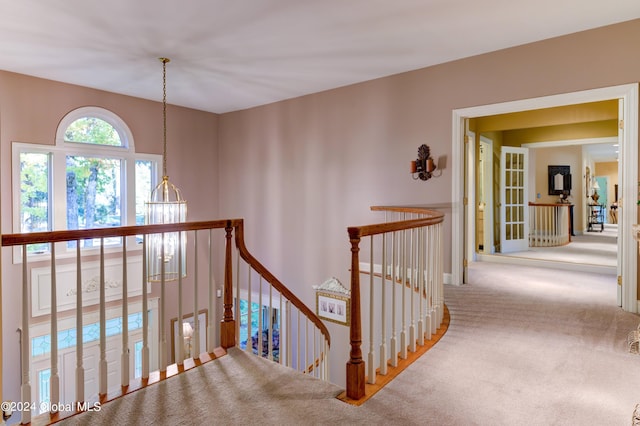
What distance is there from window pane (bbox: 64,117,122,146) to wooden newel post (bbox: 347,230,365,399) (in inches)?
209

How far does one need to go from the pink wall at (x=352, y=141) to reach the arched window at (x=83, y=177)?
5.72ft

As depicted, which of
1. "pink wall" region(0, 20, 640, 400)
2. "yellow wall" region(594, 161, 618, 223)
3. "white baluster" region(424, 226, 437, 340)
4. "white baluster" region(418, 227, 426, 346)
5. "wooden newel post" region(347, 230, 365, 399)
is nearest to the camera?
"wooden newel post" region(347, 230, 365, 399)

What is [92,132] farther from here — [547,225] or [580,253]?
[547,225]

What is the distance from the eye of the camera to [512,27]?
3648 mm

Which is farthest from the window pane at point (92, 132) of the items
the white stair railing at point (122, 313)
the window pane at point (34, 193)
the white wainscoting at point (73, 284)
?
the white wainscoting at point (73, 284)

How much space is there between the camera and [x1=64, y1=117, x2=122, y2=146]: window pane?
5.54 meters

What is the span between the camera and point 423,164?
4.78 m

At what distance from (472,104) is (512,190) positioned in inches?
125

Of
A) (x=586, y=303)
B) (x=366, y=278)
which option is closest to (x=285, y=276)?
(x=366, y=278)

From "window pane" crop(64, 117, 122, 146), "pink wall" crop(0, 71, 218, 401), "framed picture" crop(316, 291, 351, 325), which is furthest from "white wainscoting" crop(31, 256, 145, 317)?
"framed picture" crop(316, 291, 351, 325)

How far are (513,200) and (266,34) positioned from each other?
5501 mm

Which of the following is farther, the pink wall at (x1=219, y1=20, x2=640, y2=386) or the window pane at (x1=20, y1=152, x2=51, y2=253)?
the window pane at (x1=20, y1=152, x2=51, y2=253)

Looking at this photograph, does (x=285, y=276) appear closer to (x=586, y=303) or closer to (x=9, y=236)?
(x=586, y=303)

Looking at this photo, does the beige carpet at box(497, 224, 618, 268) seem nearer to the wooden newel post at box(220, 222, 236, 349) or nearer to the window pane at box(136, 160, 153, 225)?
the wooden newel post at box(220, 222, 236, 349)
